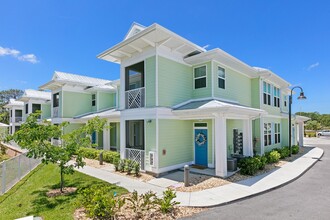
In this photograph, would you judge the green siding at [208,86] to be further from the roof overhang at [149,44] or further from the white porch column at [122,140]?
the white porch column at [122,140]

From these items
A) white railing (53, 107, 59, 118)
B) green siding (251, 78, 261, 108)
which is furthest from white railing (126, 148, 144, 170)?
white railing (53, 107, 59, 118)

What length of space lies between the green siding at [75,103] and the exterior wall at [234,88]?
1566 cm

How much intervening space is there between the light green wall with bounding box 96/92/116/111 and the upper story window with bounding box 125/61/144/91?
6.60 m

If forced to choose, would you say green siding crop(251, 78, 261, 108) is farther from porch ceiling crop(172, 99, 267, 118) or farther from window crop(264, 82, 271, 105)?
porch ceiling crop(172, 99, 267, 118)

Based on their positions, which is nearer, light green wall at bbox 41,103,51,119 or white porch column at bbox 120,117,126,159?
white porch column at bbox 120,117,126,159

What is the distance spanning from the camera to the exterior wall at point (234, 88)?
39.4ft

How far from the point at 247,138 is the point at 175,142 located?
5.24 meters

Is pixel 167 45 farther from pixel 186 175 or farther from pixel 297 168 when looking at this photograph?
pixel 297 168

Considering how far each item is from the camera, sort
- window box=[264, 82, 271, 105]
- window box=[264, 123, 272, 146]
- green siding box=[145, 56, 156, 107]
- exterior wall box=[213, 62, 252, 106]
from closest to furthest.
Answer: green siding box=[145, 56, 156, 107] < exterior wall box=[213, 62, 252, 106] < window box=[264, 123, 272, 146] < window box=[264, 82, 271, 105]

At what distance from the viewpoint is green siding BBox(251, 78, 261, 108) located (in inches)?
613

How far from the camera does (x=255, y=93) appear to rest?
51.7ft

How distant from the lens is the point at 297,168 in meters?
11.7

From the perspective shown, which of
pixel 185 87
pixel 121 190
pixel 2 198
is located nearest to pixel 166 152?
pixel 121 190

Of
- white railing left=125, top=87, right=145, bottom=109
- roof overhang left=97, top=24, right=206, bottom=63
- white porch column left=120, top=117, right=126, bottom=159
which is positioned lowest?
white porch column left=120, top=117, right=126, bottom=159
